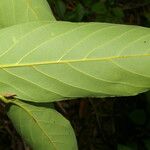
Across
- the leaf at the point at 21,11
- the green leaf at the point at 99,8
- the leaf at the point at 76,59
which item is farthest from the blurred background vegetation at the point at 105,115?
the leaf at the point at 76,59

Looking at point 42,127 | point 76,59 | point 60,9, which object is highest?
point 76,59

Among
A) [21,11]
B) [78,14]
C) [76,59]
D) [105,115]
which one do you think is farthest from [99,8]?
[76,59]

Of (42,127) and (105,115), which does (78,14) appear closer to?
(105,115)

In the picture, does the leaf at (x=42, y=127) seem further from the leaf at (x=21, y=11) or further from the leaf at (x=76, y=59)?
the leaf at (x=21, y=11)

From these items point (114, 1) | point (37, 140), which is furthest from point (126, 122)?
point (37, 140)

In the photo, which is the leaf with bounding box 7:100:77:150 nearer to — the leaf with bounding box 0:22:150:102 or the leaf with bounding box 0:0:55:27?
the leaf with bounding box 0:22:150:102

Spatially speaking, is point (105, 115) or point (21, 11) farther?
point (105, 115)
